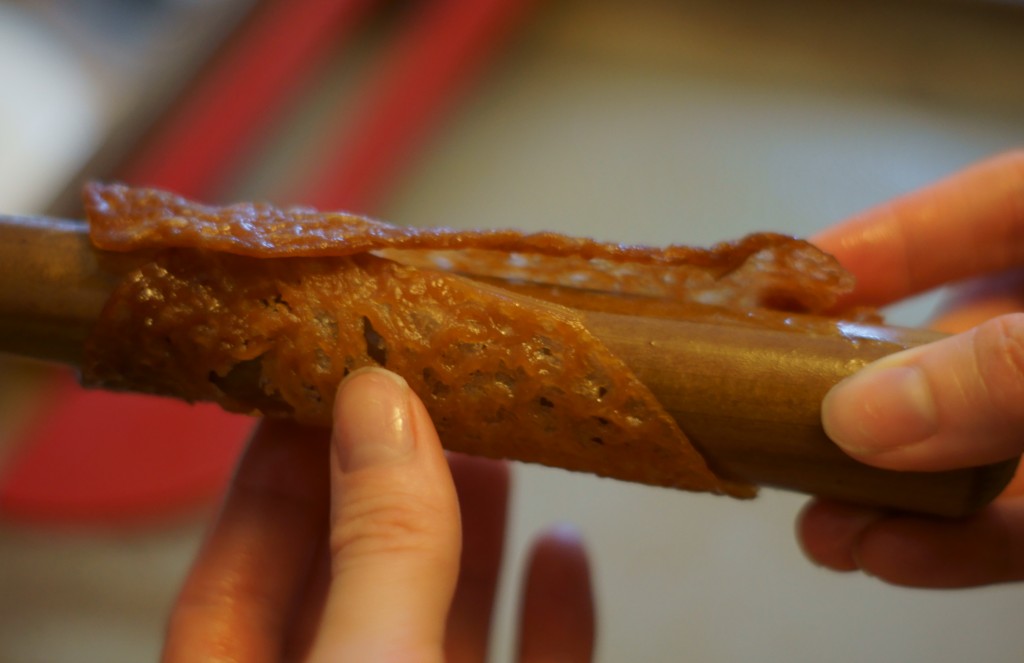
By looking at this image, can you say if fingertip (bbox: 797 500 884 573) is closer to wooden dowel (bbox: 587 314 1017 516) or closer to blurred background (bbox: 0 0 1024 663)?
wooden dowel (bbox: 587 314 1017 516)

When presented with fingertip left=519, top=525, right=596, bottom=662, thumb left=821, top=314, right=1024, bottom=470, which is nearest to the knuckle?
thumb left=821, top=314, right=1024, bottom=470

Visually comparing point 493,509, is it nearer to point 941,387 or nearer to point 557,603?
point 557,603

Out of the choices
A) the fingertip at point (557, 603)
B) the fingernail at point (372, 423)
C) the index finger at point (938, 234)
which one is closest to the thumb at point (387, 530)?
the fingernail at point (372, 423)

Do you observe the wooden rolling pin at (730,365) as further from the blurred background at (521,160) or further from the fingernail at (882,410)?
the blurred background at (521,160)

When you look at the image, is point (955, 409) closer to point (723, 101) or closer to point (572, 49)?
point (723, 101)

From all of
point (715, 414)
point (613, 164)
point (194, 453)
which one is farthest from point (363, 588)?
point (613, 164)

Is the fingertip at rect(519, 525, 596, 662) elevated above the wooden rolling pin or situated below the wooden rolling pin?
below

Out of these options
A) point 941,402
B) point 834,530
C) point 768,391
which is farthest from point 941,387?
point 834,530
